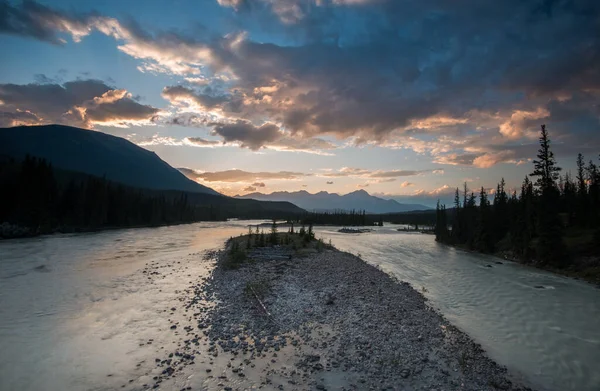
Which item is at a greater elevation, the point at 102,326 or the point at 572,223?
the point at 572,223

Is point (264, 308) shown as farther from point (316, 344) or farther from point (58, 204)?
point (58, 204)

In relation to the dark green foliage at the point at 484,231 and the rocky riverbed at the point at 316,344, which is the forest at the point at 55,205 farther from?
the dark green foliage at the point at 484,231

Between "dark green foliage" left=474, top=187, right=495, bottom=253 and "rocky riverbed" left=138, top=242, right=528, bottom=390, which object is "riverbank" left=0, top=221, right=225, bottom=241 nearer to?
"rocky riverbed" left=138, top=242, right=528, bottom=390

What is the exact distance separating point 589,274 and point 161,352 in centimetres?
4568

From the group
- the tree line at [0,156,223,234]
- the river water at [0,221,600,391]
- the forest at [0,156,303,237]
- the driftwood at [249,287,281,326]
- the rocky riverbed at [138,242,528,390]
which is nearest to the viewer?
the rocky riverbed at [138,242,528,390]

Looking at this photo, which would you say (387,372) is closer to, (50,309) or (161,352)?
(161,352)

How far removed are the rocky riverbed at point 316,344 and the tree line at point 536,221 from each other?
102ft

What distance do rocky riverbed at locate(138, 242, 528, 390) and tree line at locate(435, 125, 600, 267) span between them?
31043 millimetres

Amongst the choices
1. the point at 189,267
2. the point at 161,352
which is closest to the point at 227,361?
the point at 161,352

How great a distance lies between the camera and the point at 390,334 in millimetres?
15414

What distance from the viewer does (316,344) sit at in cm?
1433

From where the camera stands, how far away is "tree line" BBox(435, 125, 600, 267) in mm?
42562

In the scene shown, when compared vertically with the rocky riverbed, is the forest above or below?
above

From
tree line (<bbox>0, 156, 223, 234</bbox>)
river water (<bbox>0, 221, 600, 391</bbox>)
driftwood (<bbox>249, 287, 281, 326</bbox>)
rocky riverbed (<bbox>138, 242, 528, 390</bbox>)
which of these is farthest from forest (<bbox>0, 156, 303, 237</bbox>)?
rocky riverbed (<bbox>138, 242, 528, 390</bbox>)
